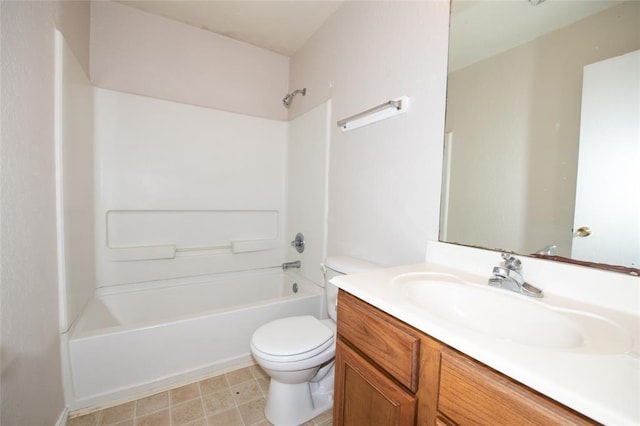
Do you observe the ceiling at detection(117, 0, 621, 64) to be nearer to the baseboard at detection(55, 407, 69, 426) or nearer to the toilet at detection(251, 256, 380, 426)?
the toilet at detection(251, 256, 380, 426)

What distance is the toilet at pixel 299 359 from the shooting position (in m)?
1.15

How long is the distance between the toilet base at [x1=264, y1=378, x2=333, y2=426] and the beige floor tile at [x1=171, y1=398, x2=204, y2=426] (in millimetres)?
343

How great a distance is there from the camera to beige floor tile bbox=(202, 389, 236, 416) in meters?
1.35

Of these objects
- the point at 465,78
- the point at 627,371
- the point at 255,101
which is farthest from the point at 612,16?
the point at 255,101

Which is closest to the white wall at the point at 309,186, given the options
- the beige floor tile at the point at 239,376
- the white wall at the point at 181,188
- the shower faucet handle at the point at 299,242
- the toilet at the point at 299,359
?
the shower faucet handle at the point at 299,242

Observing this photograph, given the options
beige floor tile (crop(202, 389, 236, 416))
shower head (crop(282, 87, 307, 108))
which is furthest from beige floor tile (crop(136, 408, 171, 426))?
shower head (crop(282, 87, 307, 108))

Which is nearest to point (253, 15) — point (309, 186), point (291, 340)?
point (309, 186)

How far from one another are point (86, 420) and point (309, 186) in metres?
1.81

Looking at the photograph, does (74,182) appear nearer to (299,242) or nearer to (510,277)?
(299,242)

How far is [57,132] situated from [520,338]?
195cm

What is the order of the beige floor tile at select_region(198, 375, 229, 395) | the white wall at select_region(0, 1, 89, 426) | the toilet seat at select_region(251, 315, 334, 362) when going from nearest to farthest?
the white wall at select_region(0, 1, 89, 426) → the toilet seat at select_region(251, 315, 334, 362) → the beige floor tile at select_region(198, 375, 229, 395)

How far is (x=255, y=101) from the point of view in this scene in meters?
2.38

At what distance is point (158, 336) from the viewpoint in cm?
144

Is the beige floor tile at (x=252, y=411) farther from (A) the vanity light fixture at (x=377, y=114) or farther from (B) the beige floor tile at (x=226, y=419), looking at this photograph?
(A) the vanity light fixture at (x=377, y=114)
